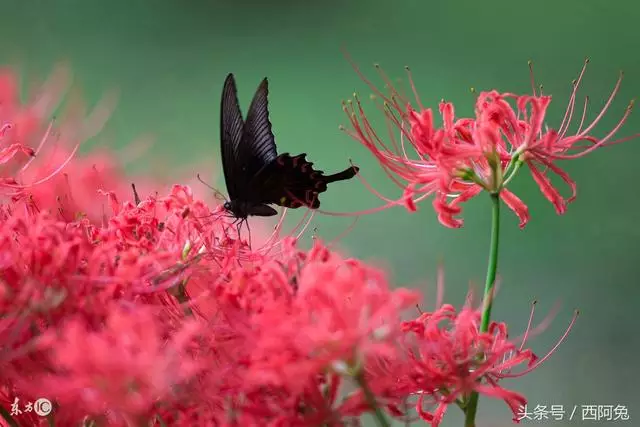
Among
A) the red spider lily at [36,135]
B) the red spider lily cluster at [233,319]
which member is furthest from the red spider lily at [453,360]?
the red spider lily at [36,135]

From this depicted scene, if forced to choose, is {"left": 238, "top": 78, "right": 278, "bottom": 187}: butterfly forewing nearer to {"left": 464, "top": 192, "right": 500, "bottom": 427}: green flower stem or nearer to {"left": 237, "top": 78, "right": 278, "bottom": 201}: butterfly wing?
{"left": 237, "top": 78, "right": 278, "bottom": 201}: butterfly wing

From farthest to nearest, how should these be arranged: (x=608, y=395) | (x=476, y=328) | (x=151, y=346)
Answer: (x=608, y=395) < (x=476, y=328) < (x=151, y=346)

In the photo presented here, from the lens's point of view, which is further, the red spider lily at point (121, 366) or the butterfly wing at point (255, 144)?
the butterfly wing at point (255, 144)

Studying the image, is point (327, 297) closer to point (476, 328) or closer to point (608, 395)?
point (476, 328)

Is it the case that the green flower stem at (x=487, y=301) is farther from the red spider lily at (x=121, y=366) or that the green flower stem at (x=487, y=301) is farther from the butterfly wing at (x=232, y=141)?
the butterfly wing at (x=232, y=141)

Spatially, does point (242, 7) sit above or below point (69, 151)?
above

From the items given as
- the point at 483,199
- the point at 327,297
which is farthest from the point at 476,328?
the point at 483,199

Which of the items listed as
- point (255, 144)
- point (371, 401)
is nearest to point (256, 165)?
point (255, 144)
